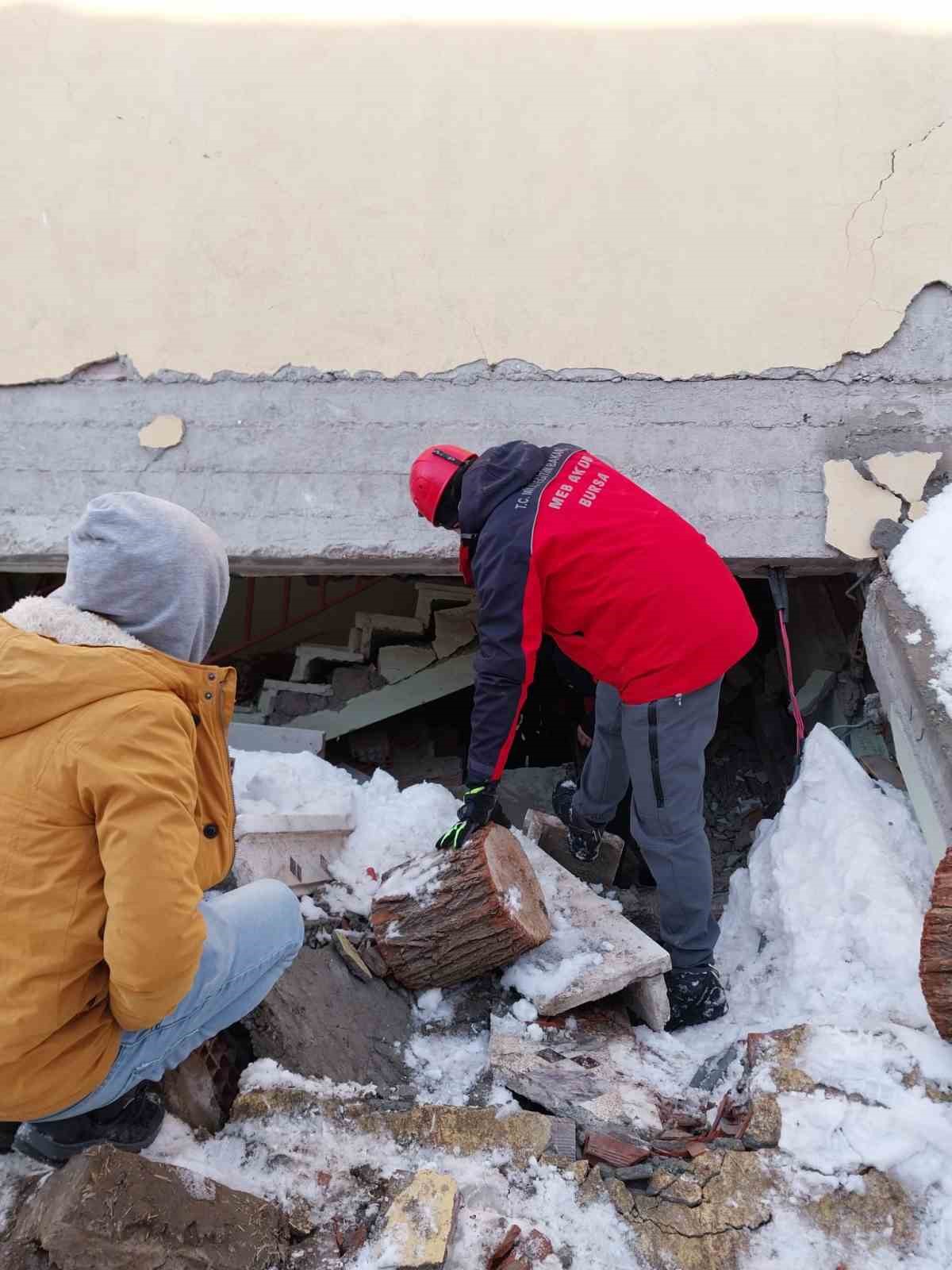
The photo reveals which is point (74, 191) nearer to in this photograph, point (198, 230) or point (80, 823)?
point (198, 230)

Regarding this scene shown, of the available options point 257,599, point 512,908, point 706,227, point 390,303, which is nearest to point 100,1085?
point 512,908

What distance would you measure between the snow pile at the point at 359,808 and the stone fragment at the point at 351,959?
186 millimetres

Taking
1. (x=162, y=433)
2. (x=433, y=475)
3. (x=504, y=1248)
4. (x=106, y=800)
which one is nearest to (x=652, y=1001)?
(x=504, y=1248)

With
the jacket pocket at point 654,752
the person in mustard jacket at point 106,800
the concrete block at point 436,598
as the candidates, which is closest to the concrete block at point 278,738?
the concrete block at point 436,598

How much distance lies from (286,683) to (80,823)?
10.9ft

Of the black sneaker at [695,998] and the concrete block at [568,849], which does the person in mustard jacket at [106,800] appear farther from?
the concrete block at [568,849]

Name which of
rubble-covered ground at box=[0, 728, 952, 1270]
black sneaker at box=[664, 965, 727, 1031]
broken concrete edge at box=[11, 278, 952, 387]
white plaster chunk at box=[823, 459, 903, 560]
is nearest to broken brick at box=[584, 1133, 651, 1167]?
rubble-covered ground at box=[0, 728, 952, 1270]

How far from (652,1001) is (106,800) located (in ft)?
6.12

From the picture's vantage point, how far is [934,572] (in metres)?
3.04

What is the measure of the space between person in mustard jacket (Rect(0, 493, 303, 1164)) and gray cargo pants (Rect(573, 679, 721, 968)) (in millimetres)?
1352

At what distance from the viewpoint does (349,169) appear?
3613 mm

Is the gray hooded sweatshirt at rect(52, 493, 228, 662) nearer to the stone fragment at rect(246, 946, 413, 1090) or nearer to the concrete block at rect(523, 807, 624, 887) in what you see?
the stone fragment at rect(246, 946, 413, 1090)

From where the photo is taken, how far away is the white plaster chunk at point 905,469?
3.29 m

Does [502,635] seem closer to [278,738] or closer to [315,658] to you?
[278,738]
